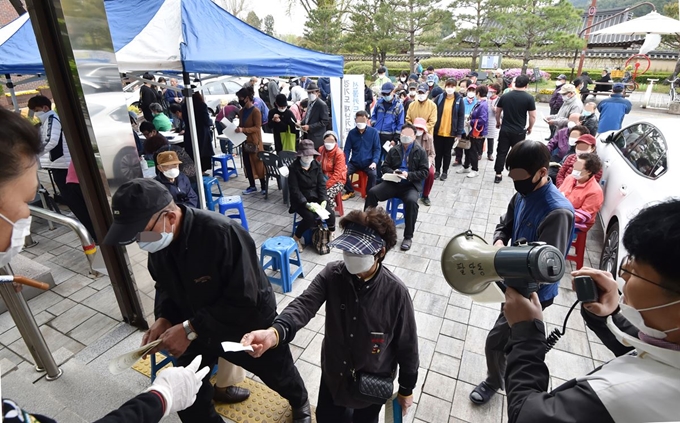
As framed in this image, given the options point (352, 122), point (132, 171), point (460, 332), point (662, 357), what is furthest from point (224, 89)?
point (662, 357)

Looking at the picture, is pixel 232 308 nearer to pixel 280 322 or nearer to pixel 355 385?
pixel 280 322

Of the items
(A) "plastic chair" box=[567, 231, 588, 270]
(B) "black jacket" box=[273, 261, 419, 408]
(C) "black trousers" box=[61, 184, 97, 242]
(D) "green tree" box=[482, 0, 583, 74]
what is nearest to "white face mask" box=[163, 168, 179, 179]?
(C) "black trousers" box=[61, 184, 97, 242]

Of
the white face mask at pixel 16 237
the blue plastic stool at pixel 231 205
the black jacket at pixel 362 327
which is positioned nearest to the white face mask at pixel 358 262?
the black jacket at pixel 362 327

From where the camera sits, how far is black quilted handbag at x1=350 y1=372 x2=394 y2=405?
6.22 feet

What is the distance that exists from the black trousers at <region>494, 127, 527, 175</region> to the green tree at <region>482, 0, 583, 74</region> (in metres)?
13.8

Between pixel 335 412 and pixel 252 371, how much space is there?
569mm

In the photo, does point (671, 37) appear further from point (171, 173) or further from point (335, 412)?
point (335, 412)

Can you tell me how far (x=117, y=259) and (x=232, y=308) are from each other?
1.63 metres

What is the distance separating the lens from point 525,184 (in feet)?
7.94

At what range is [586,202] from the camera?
419 centimetres

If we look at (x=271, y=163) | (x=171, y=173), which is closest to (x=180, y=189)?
(x=171, y=173)

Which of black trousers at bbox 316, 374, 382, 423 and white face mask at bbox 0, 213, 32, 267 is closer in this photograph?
white face mask at bbox 0, 213, 32, 267

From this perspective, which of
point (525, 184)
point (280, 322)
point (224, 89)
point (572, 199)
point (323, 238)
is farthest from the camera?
point (224, 89)

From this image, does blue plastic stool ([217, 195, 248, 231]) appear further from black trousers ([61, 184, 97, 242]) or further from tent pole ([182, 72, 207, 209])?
black trousers ([61, 184, 97, 242])
